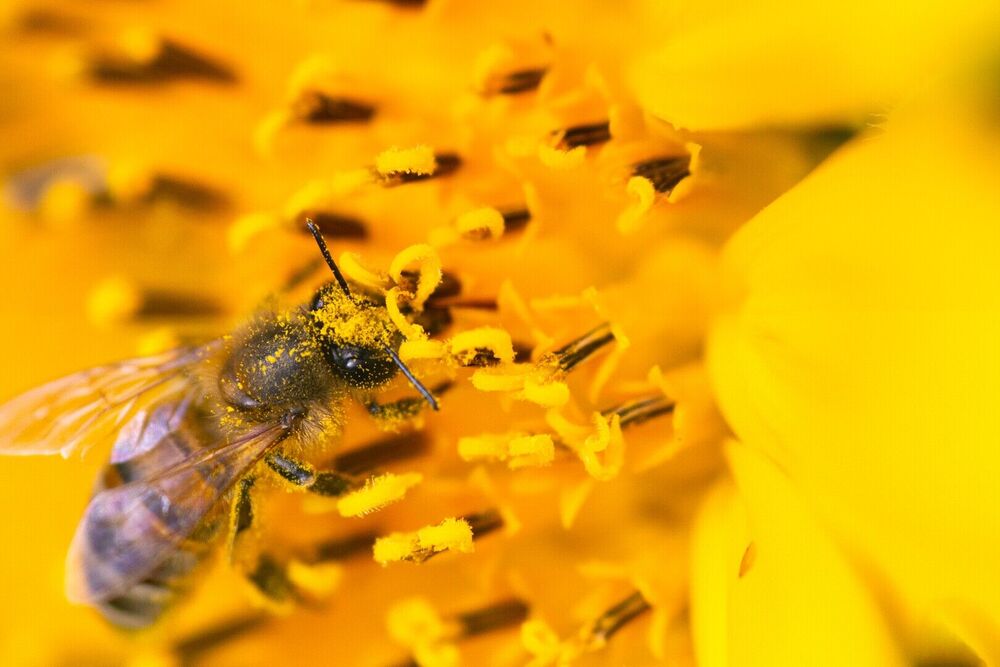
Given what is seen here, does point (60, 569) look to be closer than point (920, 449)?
No

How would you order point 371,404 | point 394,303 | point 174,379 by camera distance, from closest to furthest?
1. point 394,303
2. point 371,404
3. point 174,379

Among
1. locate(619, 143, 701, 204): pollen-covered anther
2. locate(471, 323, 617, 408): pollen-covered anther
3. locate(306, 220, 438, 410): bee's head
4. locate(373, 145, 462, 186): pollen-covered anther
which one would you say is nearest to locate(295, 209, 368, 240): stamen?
locate(373, 145, 462, 186): pollen-covered anther

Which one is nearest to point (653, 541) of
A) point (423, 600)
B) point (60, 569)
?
point (423, 600)

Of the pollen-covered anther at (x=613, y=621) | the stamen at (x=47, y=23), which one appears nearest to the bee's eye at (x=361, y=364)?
→ the pollen-covered anther at (x=613, y=621)

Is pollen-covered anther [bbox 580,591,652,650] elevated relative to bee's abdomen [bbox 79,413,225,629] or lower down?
lower down

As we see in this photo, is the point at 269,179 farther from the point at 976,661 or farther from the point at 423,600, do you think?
the point at 976,661

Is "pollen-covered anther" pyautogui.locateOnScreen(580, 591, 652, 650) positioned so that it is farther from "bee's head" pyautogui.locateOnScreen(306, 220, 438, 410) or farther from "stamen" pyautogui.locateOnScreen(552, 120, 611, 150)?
"stamen" pyautogui.locateOnScreen(552, 120, 611, 150)
